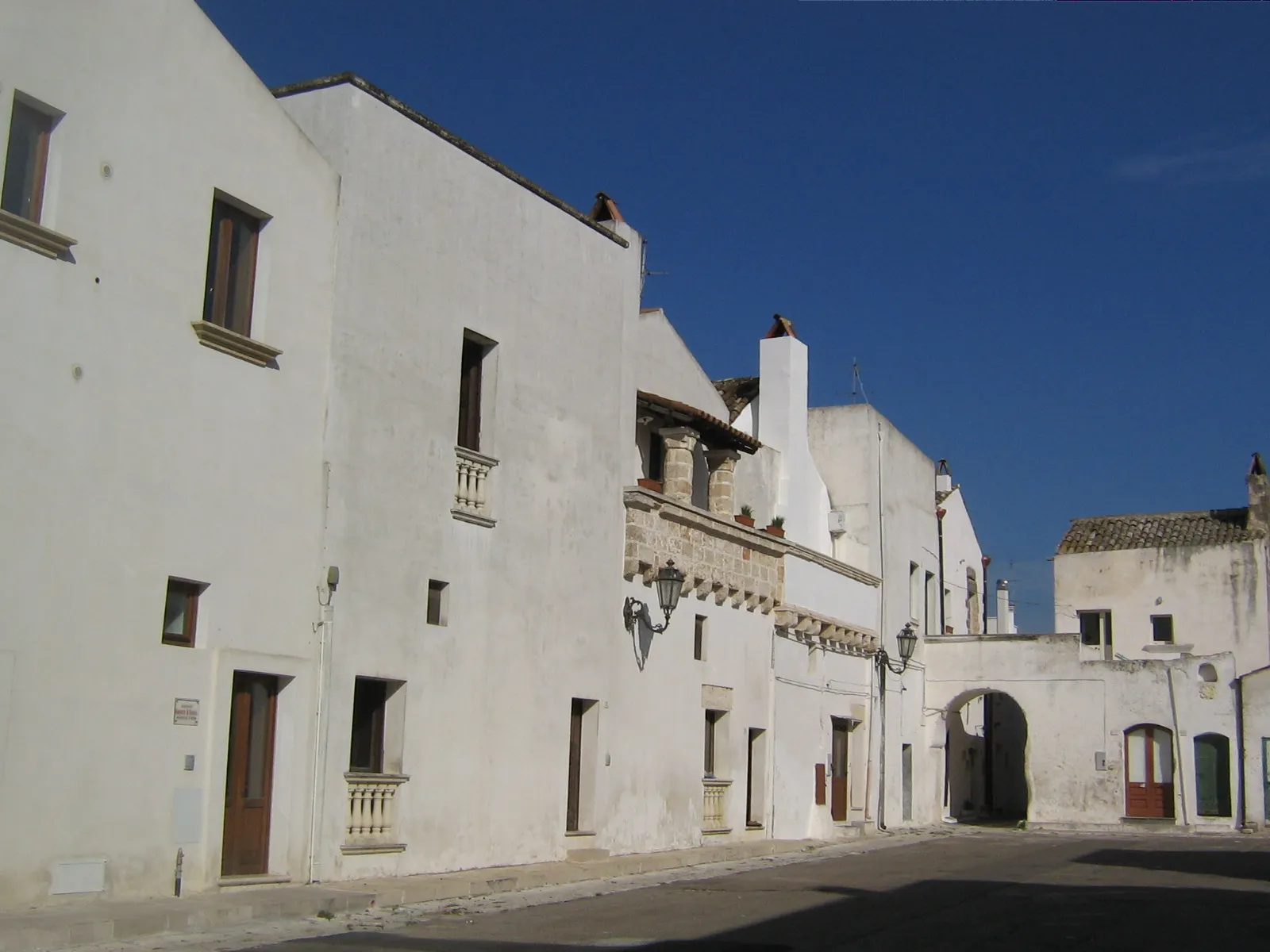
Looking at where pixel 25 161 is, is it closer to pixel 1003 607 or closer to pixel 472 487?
pixel 472 487

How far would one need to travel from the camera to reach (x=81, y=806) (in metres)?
11.8

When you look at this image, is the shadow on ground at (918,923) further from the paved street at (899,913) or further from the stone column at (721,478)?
the stone column at (721,478)

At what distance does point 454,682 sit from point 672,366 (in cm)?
1008

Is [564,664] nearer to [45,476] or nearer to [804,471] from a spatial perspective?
[45,476]

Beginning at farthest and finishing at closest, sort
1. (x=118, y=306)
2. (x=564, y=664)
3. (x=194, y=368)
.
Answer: (x=564, y=664) → (x=194, y=368) → (x=118, y=306)

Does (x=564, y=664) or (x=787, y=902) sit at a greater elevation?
(x=564, y=664)

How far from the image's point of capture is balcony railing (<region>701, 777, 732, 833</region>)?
22234mm

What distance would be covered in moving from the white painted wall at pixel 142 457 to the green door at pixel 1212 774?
78.0ft

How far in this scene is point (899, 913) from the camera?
44.9 feet

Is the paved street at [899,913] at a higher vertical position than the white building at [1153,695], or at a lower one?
lower

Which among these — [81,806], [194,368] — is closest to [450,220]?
[194,368]

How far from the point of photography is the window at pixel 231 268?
13.7 metres

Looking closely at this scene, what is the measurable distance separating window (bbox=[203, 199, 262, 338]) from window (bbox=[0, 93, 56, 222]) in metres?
1.94

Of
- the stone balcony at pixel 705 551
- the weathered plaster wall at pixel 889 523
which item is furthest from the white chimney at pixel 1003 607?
the stone balcony at pixel 705 551
